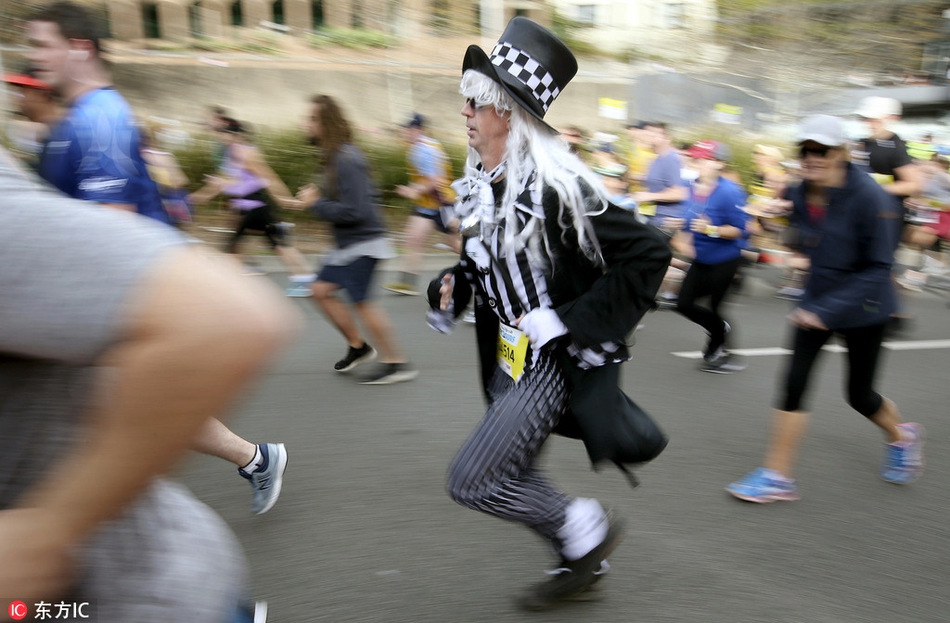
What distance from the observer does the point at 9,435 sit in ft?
3.22

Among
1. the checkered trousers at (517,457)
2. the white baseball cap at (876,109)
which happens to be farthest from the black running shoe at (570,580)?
the white baseball cap at (876,109)

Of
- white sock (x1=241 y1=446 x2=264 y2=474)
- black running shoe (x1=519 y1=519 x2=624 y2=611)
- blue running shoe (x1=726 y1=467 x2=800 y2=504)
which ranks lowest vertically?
blue running shoe (x1=726 y1=467 x2=800 y2=504)

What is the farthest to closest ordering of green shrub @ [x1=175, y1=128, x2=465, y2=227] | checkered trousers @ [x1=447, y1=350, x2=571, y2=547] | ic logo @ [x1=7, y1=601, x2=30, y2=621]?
green shrub @ [x1=175, y1=128, x2=465, y2=227] → checkered trousers @ [x1=447, y1=350, x2=571, y2=547] → ic logo @ [x1=7, y1=601, x2=30, y2=621]

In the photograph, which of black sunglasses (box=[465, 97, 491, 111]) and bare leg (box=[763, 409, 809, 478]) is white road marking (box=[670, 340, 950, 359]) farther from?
black sunglasses (box=[465, 97, 491, 111])

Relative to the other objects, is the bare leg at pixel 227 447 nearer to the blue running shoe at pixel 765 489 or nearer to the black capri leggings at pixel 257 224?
the blue running shoe at pixel 765 489

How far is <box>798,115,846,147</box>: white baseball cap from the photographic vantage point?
11.4 ft

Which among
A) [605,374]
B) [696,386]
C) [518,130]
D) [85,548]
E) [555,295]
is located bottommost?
[696,386]

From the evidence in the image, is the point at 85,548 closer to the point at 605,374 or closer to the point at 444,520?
the point at 605,374

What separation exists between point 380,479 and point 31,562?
3.10 m

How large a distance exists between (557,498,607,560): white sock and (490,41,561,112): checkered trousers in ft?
4.29

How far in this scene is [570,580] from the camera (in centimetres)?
278

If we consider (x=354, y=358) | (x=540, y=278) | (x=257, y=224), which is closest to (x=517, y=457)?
(x=540, y=278)

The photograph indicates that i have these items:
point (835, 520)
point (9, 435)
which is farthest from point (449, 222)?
point (9, 435)

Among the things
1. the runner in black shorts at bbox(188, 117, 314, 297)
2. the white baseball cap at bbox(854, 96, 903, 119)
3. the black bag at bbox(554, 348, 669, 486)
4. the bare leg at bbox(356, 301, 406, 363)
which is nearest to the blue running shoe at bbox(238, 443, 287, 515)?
the black bag at bbox(554, 348, 669, 486)
